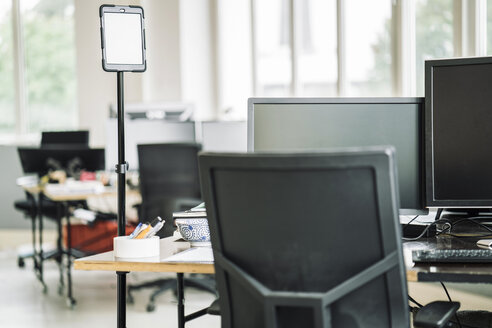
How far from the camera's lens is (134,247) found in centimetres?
209

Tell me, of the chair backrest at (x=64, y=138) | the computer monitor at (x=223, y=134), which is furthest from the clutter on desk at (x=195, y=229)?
the chair backrest at (x=64, y=138)

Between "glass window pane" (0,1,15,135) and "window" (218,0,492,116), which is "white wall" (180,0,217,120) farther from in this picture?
Answer: "glass window pane" (0,1,15,135)

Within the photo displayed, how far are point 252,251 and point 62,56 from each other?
645 cm

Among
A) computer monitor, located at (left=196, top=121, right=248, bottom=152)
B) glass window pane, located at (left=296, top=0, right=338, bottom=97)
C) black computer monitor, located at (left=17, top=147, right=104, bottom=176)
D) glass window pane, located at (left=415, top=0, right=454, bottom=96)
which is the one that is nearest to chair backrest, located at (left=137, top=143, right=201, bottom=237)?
computer monitor, located at (left=196, top=121, right=248, bottom=152)

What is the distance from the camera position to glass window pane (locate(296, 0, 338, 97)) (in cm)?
568

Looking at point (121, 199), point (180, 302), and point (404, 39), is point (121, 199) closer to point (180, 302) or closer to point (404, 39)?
point (180, 302)

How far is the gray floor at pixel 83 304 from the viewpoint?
14.3ft

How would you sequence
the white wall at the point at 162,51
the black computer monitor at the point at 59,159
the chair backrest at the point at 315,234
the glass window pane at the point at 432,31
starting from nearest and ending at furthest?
the chair backrest at the point at 315,234 → the glass window pane at the point at 432,31 → the black computer monitor at the point at 59,159 → the white wall at the point at 162,51

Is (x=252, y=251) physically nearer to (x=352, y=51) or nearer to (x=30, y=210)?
(x=352, y=51)

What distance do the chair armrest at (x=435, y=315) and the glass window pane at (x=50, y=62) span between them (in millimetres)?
6335

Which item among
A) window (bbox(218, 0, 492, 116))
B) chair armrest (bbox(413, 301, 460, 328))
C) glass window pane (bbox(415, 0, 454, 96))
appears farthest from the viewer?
glass window pane (bbox(415, 0, 454, 96))

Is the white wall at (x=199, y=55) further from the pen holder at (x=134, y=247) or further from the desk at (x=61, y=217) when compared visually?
the pen holder at (x=134, y=247)

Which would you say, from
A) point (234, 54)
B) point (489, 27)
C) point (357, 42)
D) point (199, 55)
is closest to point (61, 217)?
point (199, 55)

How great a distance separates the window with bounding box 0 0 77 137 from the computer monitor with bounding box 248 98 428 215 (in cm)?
551
